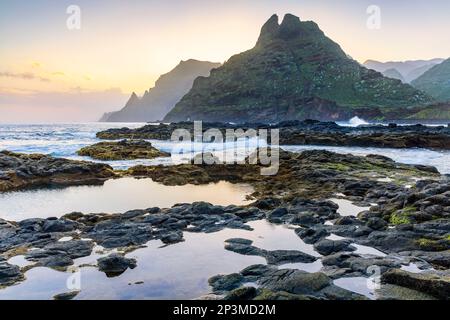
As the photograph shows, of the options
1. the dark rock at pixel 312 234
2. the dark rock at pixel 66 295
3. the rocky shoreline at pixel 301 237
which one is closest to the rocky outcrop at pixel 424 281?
the rocky shoreline at pixel 301 237

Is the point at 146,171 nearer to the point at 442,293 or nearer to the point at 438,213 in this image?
the point at 438,213

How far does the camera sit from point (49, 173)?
95.6 feet

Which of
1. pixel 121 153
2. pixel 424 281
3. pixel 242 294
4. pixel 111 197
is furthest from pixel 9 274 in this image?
pixel 121 153

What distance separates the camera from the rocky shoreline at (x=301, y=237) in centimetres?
909

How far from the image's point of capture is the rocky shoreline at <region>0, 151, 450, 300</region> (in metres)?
9.09

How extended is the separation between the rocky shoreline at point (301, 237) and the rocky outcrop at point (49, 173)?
12.4m

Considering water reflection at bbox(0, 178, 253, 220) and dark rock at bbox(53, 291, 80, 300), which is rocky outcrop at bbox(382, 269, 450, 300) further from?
water reflection at bbox(0, 178, 253, 220)

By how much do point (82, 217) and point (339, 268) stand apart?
37.9 ft

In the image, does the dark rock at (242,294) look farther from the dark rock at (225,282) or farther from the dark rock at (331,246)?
the dark rock at (331,246)

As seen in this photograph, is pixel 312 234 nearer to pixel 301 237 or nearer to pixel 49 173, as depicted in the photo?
pixel 301 237

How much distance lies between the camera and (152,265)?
11234 millimetres

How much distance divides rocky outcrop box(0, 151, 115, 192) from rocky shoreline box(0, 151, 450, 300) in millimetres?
12408
